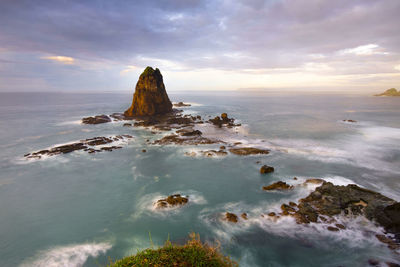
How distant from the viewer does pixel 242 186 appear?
25484 millimetres

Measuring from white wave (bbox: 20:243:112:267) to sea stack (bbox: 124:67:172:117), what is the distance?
6278 cm

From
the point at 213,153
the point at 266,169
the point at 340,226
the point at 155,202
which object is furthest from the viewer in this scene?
the point at 213,153

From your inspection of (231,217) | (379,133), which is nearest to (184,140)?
(231,217)

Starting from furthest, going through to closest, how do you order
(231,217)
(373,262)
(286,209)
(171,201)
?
(171,201)
(286,209)
(231,217)
(373,262)

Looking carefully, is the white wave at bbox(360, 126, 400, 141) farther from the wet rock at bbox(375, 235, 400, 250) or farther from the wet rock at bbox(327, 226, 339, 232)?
the wet rock at bbox(327, 226, 339, 232)

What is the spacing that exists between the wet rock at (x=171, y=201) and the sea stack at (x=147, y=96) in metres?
57.9

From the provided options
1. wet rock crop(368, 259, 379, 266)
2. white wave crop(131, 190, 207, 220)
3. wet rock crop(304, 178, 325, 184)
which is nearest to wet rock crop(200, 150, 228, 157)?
white wave crop(131, 190, 207, 220)

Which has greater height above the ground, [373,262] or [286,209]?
[286,209]

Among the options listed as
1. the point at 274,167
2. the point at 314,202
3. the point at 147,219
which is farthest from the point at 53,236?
the point at 274,167

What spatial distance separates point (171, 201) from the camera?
2177 centimetres

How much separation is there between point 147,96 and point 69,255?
2554 inches

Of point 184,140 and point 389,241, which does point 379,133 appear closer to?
point 389,241

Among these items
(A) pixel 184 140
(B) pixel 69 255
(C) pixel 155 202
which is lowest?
(B) pixel 69 255

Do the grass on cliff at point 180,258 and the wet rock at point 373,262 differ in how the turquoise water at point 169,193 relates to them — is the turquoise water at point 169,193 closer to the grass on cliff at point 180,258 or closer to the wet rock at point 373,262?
the wet rock at point 373,262
